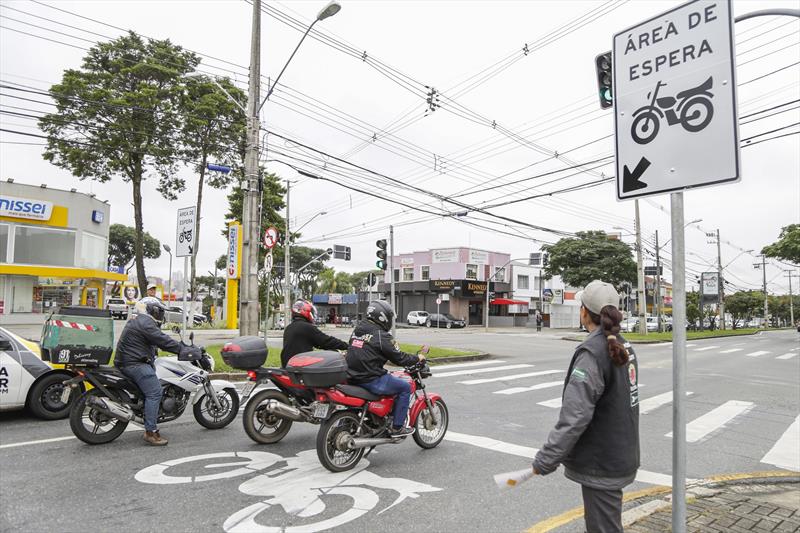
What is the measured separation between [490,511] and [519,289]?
186 ft

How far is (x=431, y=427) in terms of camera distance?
239 inches

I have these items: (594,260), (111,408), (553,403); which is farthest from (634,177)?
(594,260)

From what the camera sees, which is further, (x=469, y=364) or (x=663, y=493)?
(x=469, y=364)

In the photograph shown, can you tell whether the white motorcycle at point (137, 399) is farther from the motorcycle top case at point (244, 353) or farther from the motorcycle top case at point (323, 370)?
the motorcycle top case at point (323, 370)

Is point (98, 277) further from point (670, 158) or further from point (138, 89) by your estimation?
point (670, 158)

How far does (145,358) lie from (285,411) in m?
1.83

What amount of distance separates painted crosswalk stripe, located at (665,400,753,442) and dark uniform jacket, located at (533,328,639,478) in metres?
5.27

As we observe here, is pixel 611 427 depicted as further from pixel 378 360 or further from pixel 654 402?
pixel 654 402

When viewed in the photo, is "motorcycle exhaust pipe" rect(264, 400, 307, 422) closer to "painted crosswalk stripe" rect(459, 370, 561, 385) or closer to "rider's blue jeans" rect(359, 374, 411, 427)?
"rider's blue jeans" rect(359, 374, 411, 427)

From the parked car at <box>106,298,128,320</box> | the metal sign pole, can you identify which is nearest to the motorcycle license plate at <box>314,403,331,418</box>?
the metal sign pole

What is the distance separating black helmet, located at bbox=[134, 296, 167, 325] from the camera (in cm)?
611

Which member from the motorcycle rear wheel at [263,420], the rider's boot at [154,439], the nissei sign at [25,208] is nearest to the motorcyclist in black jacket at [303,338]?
the motorcycle rear wheel at [263,420]

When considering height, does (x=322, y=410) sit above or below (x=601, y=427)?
below

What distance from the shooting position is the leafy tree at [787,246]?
3340 centimetres
